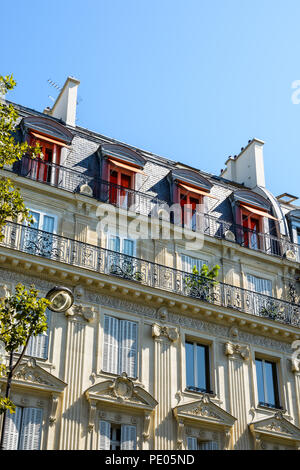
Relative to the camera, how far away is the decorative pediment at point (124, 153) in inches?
869

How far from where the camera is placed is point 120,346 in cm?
1917

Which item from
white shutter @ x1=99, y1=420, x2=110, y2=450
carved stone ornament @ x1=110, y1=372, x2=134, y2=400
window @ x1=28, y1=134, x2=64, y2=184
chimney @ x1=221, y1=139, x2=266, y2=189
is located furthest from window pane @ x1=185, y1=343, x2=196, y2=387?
chimney @ x1=221, y1=139, x2=266, y2=189

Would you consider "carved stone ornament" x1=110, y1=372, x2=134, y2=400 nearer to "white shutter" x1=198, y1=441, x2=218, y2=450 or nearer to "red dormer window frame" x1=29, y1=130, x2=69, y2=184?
"white shutter" x1=198, y1=441, x2=218, y2=450

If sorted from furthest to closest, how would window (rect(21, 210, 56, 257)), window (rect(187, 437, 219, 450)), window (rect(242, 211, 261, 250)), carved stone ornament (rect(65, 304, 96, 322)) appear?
window (rect(242, 211, 261, 250))
window (rect(21, 210, 56, 257))
carved stone ornament (rect(65, 304, 96, 322))
window (rect(187, 437, 219, 450))

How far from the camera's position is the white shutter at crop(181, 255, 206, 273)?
2172cm

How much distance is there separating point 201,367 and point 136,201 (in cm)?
499

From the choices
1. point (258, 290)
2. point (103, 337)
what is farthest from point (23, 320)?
point (258, 290)

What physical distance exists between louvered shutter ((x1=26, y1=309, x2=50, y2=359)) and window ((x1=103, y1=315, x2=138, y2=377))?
59.7 inches

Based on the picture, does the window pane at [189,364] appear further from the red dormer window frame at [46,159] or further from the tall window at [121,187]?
the red dormer window frame at [46,159]

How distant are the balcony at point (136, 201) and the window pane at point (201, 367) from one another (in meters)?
3.67

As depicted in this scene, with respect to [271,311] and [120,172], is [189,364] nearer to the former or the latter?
[271,311]

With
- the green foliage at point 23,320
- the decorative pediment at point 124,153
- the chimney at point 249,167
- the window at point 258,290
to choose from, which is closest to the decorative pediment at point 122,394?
the green foliage at point 23,320
